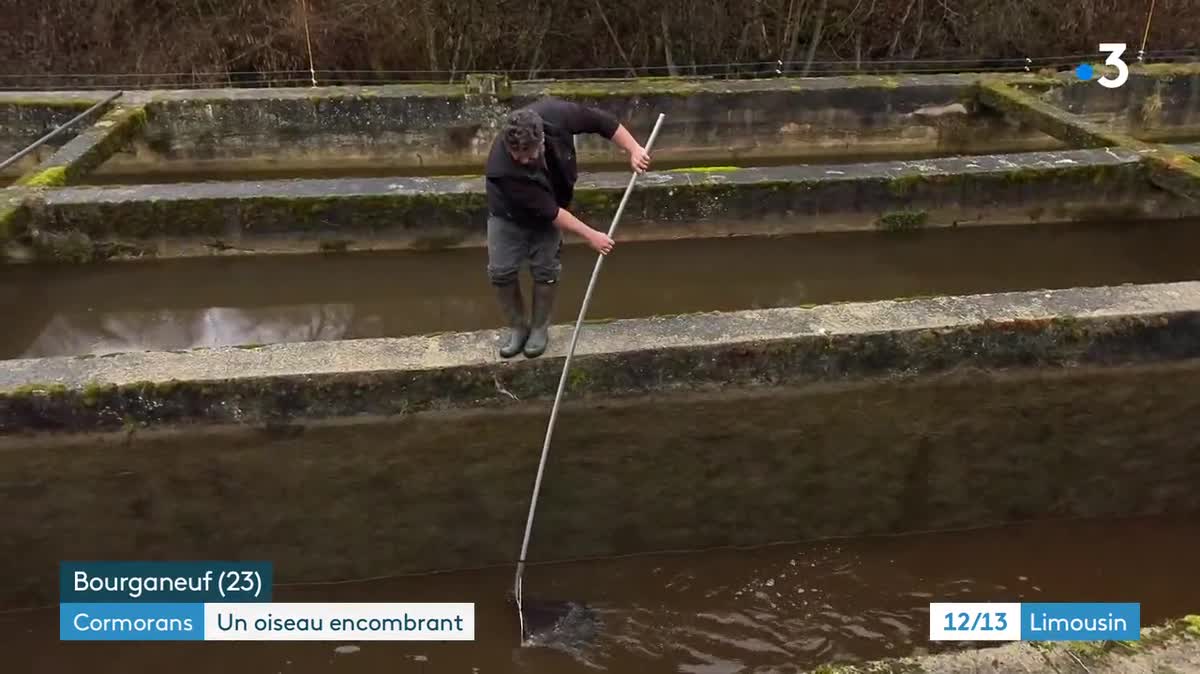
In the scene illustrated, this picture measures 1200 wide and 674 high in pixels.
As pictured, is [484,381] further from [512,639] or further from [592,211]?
[592,211]

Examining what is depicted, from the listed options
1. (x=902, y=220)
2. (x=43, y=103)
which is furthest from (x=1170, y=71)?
(x=43, y=103)

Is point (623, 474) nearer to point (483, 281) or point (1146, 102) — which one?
point (483, 281)

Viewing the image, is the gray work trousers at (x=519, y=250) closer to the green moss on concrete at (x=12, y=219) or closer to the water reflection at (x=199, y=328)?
the water reflection at (x=199, y=328)

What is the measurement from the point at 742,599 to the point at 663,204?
3216 mm

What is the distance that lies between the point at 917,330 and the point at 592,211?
281cm

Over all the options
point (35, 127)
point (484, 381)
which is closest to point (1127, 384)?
point (484, 381)

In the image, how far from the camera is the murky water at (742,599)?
348 centimetres

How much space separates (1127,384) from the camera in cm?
397

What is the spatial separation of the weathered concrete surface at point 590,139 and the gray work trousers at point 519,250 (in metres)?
4.97

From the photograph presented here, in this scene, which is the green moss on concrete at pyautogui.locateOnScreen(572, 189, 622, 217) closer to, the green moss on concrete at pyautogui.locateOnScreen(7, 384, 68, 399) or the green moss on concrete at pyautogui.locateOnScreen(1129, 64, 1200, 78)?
the green moss on concrete at pyautogui.locateOnScreen(7, 384, 68, 399)

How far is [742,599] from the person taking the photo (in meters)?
3.83

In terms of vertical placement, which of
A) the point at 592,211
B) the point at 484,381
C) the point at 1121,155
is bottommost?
the point at 484,381

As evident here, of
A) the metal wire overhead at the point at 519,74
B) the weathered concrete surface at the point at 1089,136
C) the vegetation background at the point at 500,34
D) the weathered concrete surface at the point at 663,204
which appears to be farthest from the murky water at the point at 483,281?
the vegetation background at the point at 500,34

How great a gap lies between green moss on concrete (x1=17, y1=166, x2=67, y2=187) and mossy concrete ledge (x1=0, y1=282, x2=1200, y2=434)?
10.3 ft
